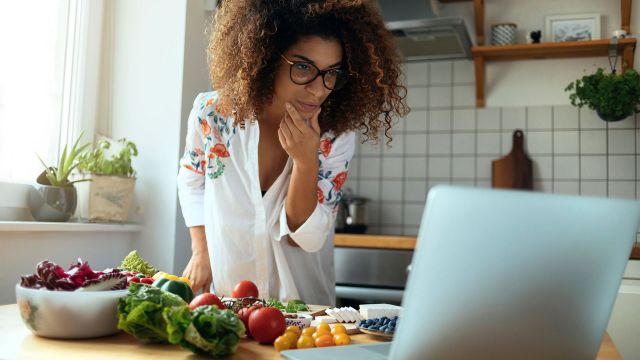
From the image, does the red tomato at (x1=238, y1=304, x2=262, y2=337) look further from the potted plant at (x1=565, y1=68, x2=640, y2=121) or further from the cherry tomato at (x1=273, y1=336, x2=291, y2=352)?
the potted plant at (x1=565, y1=68, x2=640, y2=121)

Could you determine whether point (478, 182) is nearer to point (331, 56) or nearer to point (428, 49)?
point (428, 49)

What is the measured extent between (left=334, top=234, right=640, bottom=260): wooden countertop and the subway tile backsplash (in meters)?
0.54

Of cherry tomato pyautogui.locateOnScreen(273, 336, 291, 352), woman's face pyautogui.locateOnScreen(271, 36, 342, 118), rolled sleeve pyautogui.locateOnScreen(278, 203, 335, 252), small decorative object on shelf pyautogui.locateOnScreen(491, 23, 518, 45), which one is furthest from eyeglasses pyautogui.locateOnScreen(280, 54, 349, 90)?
small decorative object on shelf pyautogui.locateOnScreen(491, 23, 518, 45)

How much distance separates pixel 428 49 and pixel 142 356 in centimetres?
228

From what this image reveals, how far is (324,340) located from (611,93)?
208 cm

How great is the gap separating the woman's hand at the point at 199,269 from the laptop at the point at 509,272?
38.0 inches

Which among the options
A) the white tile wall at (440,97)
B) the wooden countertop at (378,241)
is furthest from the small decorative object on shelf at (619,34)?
the wooden countertop at (378,241)

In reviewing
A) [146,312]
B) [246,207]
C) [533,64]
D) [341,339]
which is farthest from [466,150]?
[146,312]

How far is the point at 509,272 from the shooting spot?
0.58 metres

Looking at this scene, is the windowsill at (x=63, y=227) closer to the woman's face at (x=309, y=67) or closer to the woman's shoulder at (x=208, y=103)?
the woman's shoulder at (x=208, y=103)

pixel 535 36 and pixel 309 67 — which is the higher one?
pixel 535 36

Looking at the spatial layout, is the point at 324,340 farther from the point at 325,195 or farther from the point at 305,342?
the point at 325,195

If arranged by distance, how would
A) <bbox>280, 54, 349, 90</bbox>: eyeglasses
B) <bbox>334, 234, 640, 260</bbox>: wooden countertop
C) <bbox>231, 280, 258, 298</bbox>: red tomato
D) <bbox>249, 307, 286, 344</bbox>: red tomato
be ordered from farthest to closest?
<bbox>334, 234, 640, 260</bbox>: wooden countertop
<bbox>280, 54, 349, 90</bbox>: eyeglasses
<bbox>231, 280, 258, 298</bbox>: red tomato
<bbox>249, 307, 286, 344</bbox>: red tomato

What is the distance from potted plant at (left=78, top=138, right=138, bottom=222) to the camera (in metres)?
1.80
